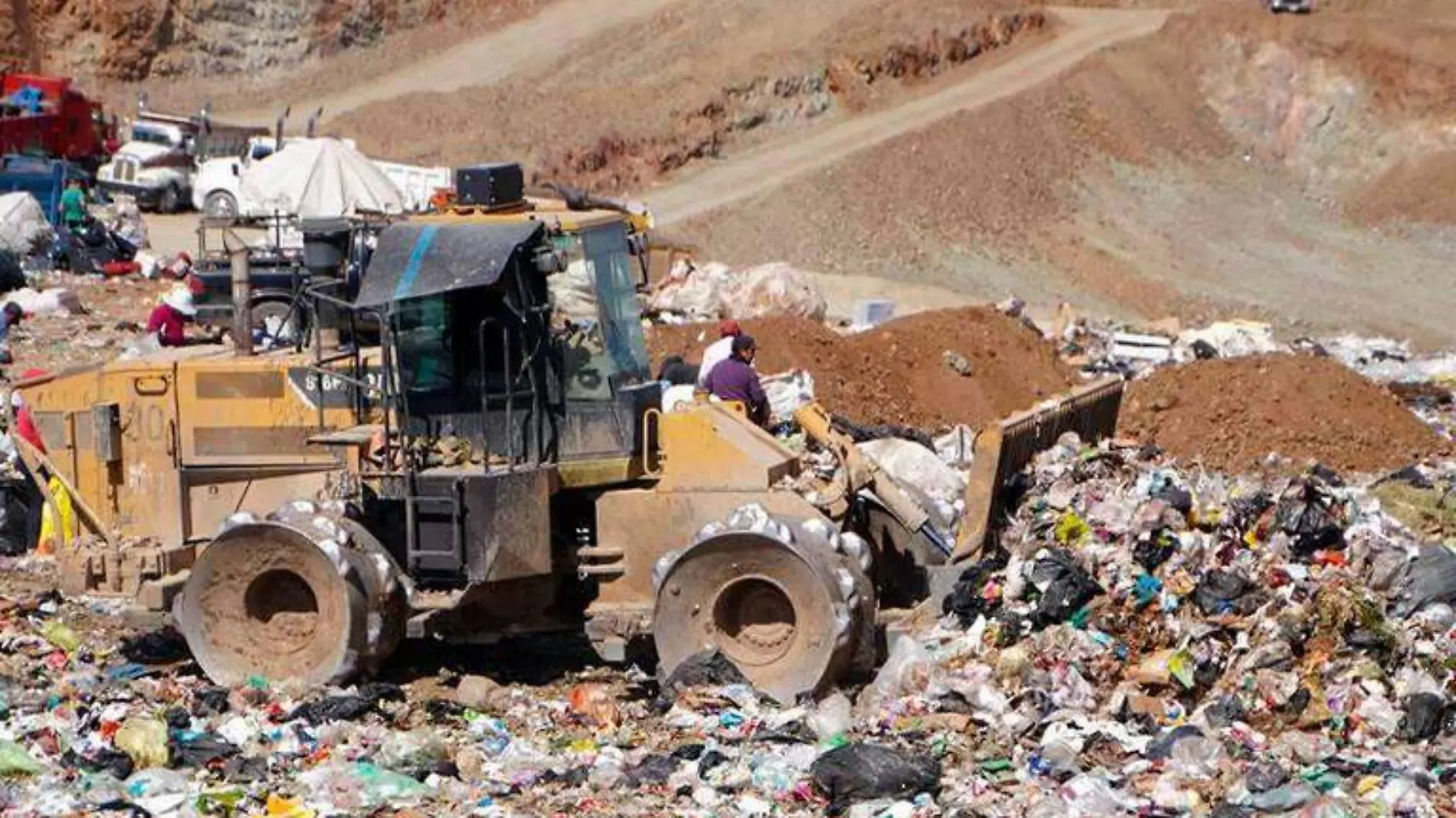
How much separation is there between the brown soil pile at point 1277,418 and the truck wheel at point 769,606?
6811 mm

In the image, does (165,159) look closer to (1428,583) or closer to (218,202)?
(218,202)

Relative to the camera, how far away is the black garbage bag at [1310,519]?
11758mm

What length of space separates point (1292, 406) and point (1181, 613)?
7.58 m

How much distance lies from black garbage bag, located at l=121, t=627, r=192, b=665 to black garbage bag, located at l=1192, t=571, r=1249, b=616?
16.8 feet

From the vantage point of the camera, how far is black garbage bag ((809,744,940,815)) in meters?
9.64

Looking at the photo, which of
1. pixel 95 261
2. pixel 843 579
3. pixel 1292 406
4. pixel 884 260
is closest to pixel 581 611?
pixel 843 579

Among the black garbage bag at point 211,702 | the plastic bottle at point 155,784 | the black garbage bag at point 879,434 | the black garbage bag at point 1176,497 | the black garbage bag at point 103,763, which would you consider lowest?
the plastic bottle at point 155,784

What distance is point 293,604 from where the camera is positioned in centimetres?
1155

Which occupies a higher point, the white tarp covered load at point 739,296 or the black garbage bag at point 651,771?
the white tarp covered load at point 739,296

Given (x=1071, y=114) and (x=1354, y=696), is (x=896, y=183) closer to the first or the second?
(x=1071, y=114)

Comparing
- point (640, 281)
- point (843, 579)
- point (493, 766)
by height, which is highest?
point (640, 281)

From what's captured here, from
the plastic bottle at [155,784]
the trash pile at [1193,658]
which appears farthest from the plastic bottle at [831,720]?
the plastic bottle at [155,784]

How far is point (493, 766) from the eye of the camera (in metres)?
10.4

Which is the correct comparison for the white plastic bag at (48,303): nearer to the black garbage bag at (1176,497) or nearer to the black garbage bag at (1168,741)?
the black garbage bag at (1176,497)
